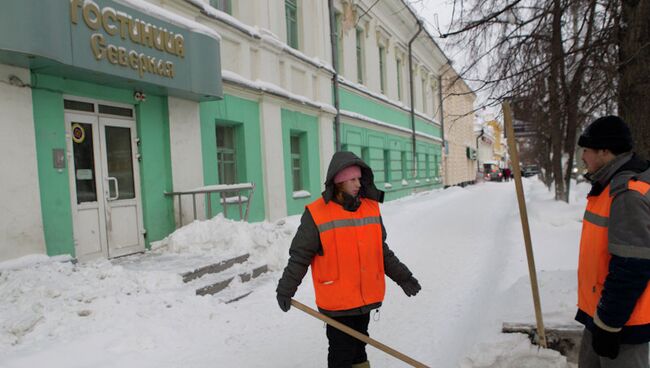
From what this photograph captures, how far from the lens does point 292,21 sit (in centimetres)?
1173

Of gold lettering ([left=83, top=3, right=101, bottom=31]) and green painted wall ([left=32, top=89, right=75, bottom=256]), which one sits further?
green painted wall ([left=32, top=89, right=75, bottom=256])

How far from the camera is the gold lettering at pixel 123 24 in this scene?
18.1ft

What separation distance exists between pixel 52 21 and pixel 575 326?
5.50 m

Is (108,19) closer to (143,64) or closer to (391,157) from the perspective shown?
(143,64)

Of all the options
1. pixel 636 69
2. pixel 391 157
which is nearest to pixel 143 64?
pixel 636 69

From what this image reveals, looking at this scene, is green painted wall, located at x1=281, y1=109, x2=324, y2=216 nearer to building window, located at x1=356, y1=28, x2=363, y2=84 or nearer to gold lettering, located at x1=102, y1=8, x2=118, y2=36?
building window, located at x1=356, y1=28, x2=363, y2=84

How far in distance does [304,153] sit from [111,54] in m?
6.96

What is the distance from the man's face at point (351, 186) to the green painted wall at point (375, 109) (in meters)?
11.6

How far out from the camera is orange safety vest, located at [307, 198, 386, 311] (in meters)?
2.52

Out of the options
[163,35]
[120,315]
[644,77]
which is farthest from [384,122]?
[120,315]

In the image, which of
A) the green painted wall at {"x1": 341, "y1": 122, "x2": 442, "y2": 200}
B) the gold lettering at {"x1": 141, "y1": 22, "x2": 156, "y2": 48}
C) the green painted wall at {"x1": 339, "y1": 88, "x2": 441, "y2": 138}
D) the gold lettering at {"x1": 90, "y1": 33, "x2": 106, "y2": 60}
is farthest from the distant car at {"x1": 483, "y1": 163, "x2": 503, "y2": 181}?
the gold lettering at {"x1": 90, "y1": 33, "x2": 106, "y2": 60}

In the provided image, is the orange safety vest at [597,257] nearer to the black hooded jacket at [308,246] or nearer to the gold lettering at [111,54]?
the black hooded jacket at [308,246]

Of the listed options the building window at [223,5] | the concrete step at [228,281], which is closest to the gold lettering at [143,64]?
the concrete step at [228,281]

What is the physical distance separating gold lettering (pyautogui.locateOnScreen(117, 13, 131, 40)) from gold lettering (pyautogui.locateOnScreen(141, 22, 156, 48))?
0.26 meters
